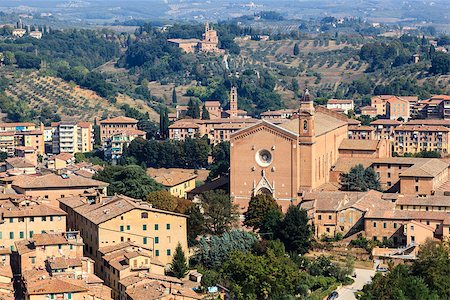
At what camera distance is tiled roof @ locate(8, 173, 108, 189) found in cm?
3997

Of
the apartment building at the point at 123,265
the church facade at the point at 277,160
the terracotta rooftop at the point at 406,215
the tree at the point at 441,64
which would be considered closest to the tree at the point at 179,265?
the apartment building at the point at 123,265

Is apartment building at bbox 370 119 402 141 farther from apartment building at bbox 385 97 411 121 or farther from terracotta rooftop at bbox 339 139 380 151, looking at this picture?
terracotta rooftop at bbox 339 139 380 151

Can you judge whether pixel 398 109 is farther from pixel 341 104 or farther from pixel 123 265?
pixel 123 265

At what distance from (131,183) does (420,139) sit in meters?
23.5

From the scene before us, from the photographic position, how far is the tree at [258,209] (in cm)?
3916

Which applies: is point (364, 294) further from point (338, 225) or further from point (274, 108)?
point (274, 108)

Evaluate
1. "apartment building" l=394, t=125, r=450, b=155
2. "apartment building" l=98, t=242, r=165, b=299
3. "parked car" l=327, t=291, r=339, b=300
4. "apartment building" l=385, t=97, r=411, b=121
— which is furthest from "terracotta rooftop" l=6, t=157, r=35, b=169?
"apartment building" l=385, t=97, r=411, b=121

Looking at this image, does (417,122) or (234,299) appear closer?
(234,299)

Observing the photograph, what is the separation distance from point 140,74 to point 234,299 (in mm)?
73652

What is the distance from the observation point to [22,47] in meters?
103

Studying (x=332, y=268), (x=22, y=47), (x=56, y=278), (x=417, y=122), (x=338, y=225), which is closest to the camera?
(x=56, y=278)

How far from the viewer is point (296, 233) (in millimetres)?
36594

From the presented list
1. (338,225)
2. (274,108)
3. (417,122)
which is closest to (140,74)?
(274,108)

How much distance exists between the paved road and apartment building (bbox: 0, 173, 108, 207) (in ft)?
32.9
